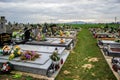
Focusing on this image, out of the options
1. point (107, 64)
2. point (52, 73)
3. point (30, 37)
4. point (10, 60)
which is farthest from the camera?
point (30, 37)

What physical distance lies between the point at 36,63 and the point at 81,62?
4130 millimetres

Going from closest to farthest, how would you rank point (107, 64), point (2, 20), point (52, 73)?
point (52, 73)
point (107, 64)
point (2, 20)

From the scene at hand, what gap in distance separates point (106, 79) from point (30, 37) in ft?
40.4

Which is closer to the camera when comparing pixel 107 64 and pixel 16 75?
pixel 16 75

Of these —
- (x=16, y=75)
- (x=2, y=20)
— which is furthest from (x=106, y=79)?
(x=2, y=20)

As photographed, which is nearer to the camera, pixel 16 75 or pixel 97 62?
pixel 16 75

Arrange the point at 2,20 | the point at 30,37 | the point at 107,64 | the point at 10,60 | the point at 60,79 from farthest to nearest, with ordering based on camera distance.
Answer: the point at 2,20 < the point at 30,37 < the point at 107,64 < the point at 10,60 < the point at 60,79

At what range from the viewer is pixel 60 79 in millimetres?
8867

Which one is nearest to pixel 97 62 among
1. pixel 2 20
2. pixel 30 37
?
pixel 30 37

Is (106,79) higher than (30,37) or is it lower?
lower

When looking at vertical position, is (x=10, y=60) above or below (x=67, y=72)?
above

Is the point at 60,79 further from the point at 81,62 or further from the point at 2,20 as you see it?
the point at 2,20

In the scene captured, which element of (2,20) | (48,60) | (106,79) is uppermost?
(2,20)

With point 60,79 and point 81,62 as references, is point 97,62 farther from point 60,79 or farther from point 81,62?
point 60,79
